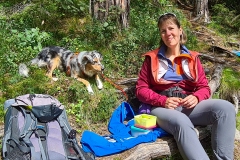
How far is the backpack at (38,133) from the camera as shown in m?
3.25

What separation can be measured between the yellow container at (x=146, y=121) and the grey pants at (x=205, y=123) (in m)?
0.07

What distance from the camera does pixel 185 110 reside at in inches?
168

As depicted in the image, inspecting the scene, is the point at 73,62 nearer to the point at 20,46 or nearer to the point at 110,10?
the point at 20,46

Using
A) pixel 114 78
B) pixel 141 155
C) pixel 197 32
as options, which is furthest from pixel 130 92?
pixel 197 32

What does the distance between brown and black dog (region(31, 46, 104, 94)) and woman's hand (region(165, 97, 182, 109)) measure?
1408 mm

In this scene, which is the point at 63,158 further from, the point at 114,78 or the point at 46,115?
the point at 114,78

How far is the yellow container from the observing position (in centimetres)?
412

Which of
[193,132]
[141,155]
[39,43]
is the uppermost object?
[39,43]

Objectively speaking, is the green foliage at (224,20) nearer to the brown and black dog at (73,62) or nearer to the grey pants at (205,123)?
the brown and black dog at (73,62)

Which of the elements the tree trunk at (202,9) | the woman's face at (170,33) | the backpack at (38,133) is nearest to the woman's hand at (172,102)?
the woman's face at (170,33)

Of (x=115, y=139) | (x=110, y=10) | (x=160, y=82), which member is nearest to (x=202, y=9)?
(x=110, y=10)

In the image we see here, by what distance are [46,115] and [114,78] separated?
7.11 ft

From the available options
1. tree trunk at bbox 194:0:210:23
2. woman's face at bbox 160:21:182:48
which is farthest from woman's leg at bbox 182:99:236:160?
tree trunk at bbox 194:0:210:23

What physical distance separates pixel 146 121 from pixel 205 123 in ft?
2.43
